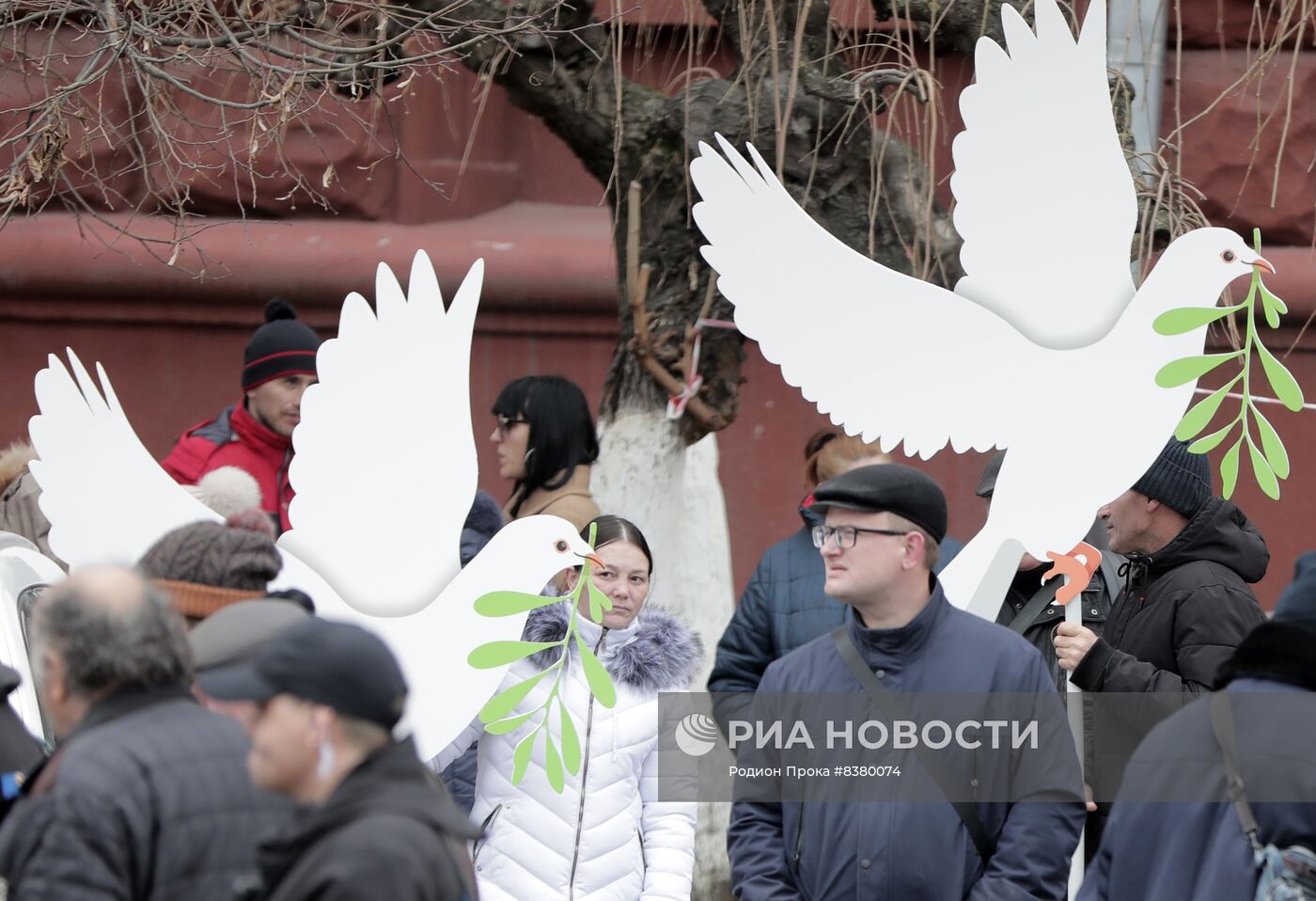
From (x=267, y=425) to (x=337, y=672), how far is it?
1879 millimetres

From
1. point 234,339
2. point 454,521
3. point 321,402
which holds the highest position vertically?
point 321,402

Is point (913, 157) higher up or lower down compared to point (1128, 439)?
higher up

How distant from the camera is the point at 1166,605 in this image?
3.25 meters

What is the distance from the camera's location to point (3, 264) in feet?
20.9

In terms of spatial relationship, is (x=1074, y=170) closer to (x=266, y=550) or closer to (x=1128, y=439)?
(x=1128, y=439)

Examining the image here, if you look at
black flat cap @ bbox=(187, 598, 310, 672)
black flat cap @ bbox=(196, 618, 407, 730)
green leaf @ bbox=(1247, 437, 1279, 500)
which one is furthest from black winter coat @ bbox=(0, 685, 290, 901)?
green leaf @ bbox=(1247, 437, 1279, 500)

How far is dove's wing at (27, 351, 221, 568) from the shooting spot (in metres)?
3.55

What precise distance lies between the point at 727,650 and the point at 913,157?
47.6 inches

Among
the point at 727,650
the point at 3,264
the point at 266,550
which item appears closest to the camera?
the point at 266,550

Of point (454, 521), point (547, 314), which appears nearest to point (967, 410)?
point (454, 521)

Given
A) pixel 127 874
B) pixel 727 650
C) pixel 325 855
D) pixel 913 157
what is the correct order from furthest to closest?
pixel 913 157 → pixel 727 650 → pixel 127 874 → pixel 325 855

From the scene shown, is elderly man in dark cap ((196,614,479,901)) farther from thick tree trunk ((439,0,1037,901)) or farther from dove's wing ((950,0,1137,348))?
thick tree trunk ((439,0,1037,901))

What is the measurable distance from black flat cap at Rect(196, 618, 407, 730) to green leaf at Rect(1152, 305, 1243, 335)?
6.30 ft

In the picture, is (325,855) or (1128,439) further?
(1128,439)
